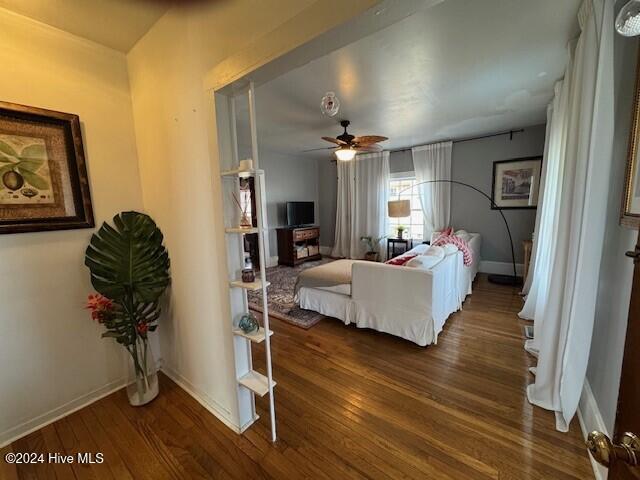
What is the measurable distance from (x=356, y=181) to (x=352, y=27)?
5049 mm

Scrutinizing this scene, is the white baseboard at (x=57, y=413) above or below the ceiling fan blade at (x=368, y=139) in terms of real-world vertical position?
below

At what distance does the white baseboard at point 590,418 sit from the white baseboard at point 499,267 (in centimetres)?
332

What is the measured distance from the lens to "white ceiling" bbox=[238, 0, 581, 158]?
167 cm

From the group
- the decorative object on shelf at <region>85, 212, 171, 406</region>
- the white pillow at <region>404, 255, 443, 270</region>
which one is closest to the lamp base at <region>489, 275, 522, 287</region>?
the white pillow at <region>404, 255, 443, 270</region>

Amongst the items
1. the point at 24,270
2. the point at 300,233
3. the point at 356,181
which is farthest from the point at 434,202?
the point at 24,270

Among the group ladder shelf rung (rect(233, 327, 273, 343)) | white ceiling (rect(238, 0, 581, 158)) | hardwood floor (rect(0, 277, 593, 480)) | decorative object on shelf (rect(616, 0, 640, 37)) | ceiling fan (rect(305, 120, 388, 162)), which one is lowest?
hardwood floor (rect(0, 277, 593, 480))

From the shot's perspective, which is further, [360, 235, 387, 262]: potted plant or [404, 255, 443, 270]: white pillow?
[360, 235, 387, 262]: potted plant

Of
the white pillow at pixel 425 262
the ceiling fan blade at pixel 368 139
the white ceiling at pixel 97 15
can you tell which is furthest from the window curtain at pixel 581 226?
the white ceiling at pixel 97 15

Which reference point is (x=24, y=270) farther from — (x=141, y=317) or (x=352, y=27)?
(x=352, y=27)

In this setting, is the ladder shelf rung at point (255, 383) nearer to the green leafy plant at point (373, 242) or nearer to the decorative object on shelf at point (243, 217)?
the decorative object on shelf at point (243, 217)

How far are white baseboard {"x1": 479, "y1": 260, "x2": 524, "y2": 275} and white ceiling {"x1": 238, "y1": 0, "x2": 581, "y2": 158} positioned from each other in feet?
7.38

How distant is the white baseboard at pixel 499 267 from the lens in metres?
4.36

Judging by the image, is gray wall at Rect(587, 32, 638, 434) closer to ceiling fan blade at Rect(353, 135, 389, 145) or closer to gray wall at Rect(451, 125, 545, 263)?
ceiling fan blade at Rect(353, 135, 389, 145)

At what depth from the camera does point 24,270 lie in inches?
59.5
